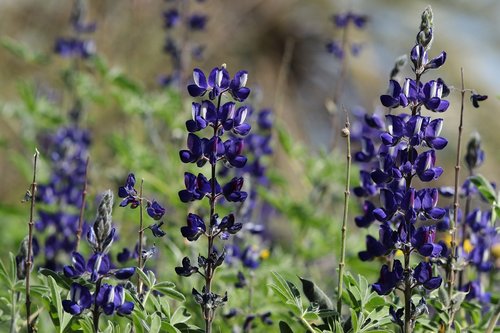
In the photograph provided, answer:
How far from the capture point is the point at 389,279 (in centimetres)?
176

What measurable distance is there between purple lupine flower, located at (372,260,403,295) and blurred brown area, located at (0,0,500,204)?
5.21m

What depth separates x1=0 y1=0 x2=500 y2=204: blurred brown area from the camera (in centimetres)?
751

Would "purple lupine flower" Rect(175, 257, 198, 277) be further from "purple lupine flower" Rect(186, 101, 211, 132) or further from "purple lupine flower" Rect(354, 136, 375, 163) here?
"purple lupine flower" Rect(354, 136, 375, 163)

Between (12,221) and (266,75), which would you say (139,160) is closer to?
(12,221)

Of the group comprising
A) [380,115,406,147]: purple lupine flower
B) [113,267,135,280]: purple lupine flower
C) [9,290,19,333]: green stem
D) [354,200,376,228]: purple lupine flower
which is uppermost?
[380,115,406,147]: purple lupine flower

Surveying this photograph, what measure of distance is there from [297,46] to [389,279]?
8.88m

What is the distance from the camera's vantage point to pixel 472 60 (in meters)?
9.33

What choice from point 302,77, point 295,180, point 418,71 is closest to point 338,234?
point 418,71

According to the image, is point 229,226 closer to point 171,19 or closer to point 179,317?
point 179,317

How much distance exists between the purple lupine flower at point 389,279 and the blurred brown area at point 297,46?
17.1 ft

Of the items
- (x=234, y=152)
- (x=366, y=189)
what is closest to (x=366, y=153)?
(x=366, y=189)

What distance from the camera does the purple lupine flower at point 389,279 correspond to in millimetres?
1765

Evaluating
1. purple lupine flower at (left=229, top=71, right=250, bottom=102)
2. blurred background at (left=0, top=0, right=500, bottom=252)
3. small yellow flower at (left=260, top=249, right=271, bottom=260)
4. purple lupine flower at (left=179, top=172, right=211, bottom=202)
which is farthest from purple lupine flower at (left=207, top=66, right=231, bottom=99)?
blurred background at (left=0, top=0, right=500, bottom=252)

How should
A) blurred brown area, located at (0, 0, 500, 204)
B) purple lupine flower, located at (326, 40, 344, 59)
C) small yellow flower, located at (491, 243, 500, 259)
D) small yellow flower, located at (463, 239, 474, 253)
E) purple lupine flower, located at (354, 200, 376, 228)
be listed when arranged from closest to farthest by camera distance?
1. purple lupine flower, located at (354, 200, 376, 228)
2. small yellow flower, located at (463, 239, 474, 253)
3. small yellow flower, located at (491, 243, 500, 259)
4. purple lupine flower, located at (326, 40, 344, 59)
5. blurred brown area, located at (0, 0, 500, 204)
